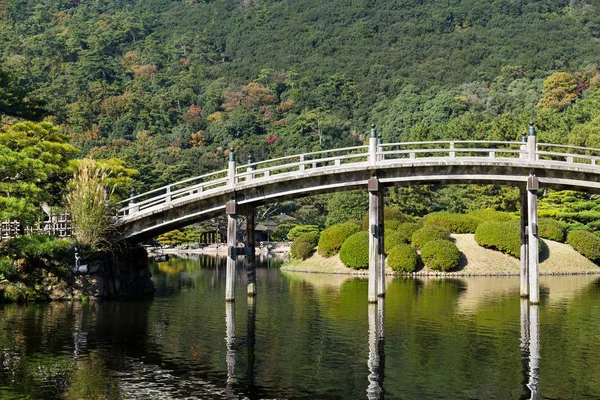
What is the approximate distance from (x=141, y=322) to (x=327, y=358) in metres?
11.1

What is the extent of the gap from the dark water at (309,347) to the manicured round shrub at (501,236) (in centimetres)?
1374

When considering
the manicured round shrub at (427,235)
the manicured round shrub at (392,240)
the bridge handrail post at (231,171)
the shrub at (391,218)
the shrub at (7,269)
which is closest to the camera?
the shrub at (7,269)

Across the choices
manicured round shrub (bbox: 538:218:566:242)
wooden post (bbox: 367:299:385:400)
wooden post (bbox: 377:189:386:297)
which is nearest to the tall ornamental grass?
wooden post (bbox: 377:189:386:297)

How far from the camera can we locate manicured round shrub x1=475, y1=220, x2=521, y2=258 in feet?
202

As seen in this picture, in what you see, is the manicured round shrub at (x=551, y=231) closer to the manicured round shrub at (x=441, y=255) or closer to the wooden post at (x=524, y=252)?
the manicured round shrub at (x=441, y=255)

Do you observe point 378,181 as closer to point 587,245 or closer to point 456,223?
point 456,223

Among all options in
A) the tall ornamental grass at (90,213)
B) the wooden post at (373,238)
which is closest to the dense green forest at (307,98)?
the tall ornamental grass at (90,213)

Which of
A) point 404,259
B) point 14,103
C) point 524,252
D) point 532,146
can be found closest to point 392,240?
point 404,259

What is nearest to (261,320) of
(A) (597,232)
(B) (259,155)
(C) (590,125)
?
(A) (597,232)

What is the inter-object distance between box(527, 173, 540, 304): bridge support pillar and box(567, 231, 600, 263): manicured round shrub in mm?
24777

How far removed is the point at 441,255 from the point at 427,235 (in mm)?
2411

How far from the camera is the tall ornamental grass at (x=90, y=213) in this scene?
1715 inches

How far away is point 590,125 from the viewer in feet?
297

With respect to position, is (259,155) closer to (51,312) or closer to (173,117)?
(173,117)
